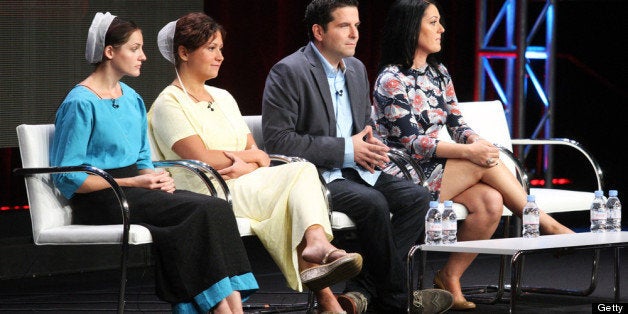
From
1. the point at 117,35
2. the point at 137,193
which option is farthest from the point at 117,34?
the point at 137,193

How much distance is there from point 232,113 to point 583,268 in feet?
8.04

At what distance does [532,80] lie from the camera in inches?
295

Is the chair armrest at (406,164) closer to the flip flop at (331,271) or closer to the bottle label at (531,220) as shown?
the bottle label at (531,220)

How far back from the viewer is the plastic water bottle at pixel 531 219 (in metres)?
4.54

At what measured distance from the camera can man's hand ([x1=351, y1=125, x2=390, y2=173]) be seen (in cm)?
456

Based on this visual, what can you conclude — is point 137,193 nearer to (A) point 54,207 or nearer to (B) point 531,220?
(A) point 54,207

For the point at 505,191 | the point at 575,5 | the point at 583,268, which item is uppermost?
the point at 575,5

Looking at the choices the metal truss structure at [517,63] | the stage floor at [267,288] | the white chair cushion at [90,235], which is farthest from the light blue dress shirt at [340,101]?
the metal truss structure at [517,63]

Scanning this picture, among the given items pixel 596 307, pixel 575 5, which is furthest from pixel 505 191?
pixel 575 5

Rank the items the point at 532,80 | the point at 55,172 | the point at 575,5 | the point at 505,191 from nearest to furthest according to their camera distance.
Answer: the point at 55,172
the point at 505,191
the point at 532,80
the point at 575,5

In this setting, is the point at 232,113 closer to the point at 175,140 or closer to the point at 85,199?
the point at 175,140

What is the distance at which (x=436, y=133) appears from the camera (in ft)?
16.2

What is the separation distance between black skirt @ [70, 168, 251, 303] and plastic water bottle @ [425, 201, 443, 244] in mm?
724

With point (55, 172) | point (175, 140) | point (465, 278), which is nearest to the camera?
point (55, 172)
